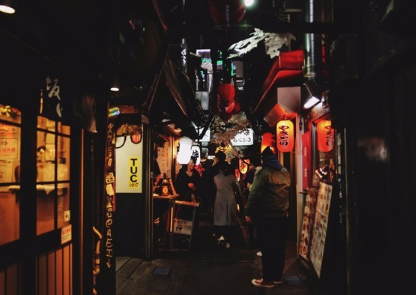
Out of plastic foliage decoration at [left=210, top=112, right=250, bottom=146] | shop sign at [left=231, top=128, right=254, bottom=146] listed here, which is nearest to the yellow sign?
shop sign at [left=231, top=128, right=254, bottom=146]

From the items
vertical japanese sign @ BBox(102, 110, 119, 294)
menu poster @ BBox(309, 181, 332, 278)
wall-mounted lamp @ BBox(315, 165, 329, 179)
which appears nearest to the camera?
vertical japanese sign @ BBox(102, 110, 119, 294)

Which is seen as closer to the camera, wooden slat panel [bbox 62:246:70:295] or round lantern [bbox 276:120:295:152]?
wooden slat panel [bbox 62:246:70:295]

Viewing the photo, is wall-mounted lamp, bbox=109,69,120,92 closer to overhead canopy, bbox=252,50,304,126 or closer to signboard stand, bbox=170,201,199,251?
overhead canopy, bbox=252,50,304,126

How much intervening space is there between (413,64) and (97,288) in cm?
687

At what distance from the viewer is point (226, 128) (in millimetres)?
39438

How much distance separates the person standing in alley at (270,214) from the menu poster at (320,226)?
81cm

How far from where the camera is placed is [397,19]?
4.56 m

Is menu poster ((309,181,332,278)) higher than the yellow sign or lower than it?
lower

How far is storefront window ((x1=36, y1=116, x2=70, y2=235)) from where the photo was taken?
19.9ft

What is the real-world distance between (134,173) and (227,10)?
7.75 m

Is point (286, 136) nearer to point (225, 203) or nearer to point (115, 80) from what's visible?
point (225, 203)

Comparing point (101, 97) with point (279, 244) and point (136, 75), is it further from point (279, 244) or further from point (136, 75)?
point (279, 244)

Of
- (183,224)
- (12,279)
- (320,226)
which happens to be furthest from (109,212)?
(183,224)

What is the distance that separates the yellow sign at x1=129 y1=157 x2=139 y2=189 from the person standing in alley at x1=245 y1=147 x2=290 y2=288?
452cm
